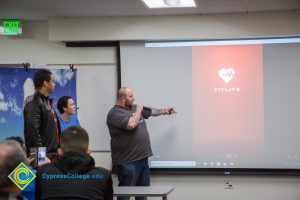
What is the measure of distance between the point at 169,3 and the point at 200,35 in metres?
0.71

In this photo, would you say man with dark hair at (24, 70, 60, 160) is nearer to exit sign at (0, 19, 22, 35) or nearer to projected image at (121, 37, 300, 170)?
projected image at (121, 37, 300, 170)

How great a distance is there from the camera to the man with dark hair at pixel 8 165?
1.94 m

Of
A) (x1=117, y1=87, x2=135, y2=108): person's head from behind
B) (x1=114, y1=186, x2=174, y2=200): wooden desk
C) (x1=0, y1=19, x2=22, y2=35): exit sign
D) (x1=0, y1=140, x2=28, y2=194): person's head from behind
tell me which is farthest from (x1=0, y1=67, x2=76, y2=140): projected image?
(x1=0, y1=140, x2=28, y2=194): person's head from behind

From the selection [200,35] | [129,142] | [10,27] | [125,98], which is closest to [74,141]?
[129,142]

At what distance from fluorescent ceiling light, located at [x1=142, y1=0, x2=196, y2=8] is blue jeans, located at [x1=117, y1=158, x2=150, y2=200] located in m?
1.69

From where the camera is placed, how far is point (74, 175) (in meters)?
2.75

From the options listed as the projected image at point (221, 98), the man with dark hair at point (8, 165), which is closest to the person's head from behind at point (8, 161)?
the man with dark hair at point (8, 165)

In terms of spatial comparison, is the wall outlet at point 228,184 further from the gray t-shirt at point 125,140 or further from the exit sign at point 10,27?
the exit sign at point 10,27

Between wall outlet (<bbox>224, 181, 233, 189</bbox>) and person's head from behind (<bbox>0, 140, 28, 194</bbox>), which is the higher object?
person's head from behind (<bbox>0, 140, 28, 194</bbox>)

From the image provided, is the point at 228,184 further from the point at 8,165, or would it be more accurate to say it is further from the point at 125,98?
the point at 8,165

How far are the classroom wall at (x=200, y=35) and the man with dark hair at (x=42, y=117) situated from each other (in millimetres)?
2178

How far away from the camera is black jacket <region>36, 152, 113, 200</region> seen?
108 inches

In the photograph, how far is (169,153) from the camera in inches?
240

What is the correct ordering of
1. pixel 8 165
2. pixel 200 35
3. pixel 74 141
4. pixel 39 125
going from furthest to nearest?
pixel 200 35 → pixel 39 125 → pixel 74 141 → pixel 8 165
